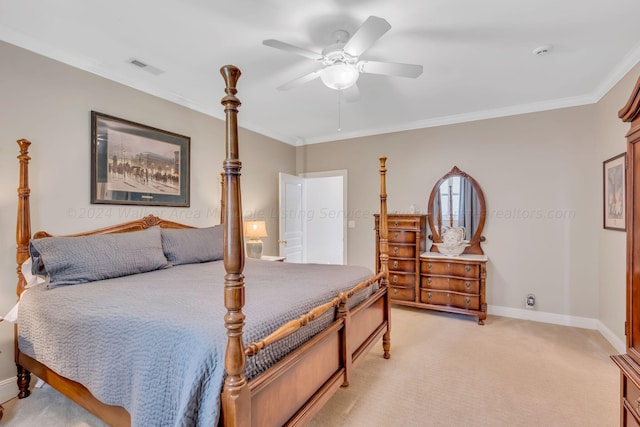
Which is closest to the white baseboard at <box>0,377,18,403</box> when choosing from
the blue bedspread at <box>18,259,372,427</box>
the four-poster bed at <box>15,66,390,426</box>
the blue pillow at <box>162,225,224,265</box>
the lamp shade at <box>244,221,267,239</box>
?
the four-poster bed at <box>15,66,390,426</box>

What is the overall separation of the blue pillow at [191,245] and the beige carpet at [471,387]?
1.27 metres

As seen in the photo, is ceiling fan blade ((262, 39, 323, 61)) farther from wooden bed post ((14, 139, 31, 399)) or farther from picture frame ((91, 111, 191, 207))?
wooden bed post ((14, 139, 31, 399))

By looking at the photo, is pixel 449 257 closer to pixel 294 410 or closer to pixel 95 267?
pixel 294 410

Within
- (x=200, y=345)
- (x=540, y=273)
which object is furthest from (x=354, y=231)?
(x=200, y=345)

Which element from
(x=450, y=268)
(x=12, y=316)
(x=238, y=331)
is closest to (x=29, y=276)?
(x=12, y=316)

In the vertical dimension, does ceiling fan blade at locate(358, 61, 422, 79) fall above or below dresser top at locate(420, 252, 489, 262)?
above

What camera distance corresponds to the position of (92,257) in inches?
87.8

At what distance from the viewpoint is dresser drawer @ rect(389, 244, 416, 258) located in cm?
398

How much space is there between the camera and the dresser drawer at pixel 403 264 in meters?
4.00

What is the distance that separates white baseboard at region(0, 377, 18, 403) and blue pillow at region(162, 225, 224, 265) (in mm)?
1305

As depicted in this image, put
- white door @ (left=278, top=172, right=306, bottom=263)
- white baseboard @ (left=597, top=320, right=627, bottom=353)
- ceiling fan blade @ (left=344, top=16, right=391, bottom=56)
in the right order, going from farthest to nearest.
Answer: white door @ (left=278, top=172, right=306, bottom=263), white baseboard @ (left=597, top=320, right=627, bottom=353), ceiling fan blade @ (left=344, top=16, right=391, bottom=56)

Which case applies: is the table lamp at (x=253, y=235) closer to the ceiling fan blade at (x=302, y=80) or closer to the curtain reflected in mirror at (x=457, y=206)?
the ceiling fan blade at (x=302, y=80)

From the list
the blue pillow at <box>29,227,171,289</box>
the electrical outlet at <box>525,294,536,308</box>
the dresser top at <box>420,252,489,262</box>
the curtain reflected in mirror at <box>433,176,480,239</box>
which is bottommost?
the electrical outlet at <box>525,294,536,308</box>

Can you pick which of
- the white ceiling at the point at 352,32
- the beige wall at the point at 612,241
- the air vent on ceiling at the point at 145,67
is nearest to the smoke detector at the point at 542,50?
the white ceiling at the point at 352,32
